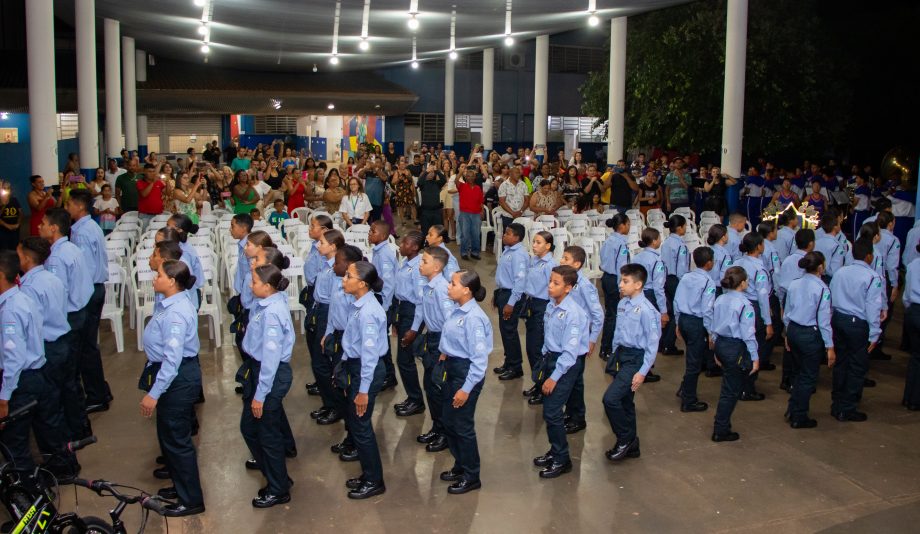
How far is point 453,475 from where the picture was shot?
6.37 meters

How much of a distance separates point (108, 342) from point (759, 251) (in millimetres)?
6674

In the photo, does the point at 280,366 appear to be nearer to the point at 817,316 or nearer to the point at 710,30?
the point at 817,316

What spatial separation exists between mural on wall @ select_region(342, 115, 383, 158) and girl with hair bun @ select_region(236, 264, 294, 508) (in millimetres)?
29810

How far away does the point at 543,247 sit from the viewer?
7719 mm

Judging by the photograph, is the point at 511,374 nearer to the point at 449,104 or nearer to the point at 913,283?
the point at 913,283

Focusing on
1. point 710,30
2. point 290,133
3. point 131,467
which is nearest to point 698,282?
point 131,467

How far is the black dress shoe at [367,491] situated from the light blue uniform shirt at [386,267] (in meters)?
2.22

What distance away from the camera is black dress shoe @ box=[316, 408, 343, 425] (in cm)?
746

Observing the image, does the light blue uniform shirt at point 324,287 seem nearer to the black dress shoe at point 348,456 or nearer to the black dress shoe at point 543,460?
the black dress shoe at point 348,456

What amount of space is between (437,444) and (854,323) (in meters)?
3.59

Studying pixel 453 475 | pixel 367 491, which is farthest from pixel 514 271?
pixel 367 491

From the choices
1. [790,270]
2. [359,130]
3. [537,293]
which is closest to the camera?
[537,293]

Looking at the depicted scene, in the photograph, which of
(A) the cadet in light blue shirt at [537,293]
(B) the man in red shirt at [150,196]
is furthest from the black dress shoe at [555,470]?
(B) the man in red shirt at [150,196]

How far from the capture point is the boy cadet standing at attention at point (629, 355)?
6.45m
